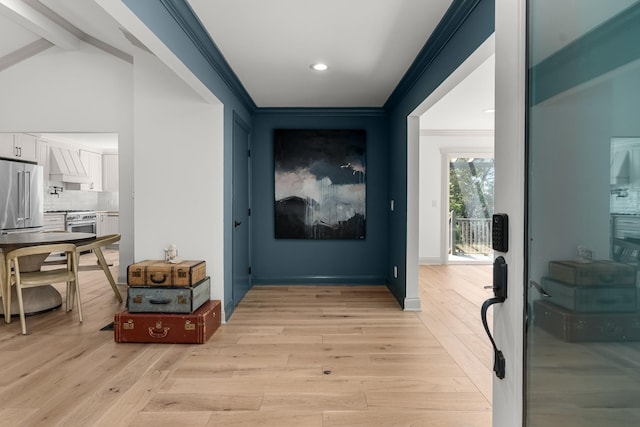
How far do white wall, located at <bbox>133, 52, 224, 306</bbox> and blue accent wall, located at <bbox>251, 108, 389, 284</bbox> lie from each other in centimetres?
143

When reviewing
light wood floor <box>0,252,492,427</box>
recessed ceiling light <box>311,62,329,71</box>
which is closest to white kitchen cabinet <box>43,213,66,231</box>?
light wood floor <box>0,252,492,427</box>

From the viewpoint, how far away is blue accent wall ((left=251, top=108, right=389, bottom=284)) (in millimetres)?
4777

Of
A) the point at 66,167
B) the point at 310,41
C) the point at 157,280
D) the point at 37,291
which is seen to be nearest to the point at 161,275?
the point at 157,280

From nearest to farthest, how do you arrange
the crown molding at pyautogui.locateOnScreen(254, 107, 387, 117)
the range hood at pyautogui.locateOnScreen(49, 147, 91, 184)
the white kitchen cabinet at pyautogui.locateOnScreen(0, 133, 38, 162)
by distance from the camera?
the crown molding at pyautogui.locateOnScreen(254, 107, 387, 117)
the white kitchen cabinet at pyautogui.locateOnScreen(0, 133, 38, 162)
the range hood at pyautogui.locateOnScreen(49, 147, 91, 184)

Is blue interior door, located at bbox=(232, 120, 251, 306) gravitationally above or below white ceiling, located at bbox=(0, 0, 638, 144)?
below

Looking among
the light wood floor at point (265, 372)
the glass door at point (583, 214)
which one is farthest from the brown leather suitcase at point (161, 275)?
the glass door at point (583, 214)

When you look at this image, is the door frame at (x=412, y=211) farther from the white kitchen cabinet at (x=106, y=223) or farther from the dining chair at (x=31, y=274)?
the white kitchen cabinet at (x=106, y=223)

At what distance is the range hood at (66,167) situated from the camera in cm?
679

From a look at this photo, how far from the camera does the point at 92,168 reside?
7.97 meters

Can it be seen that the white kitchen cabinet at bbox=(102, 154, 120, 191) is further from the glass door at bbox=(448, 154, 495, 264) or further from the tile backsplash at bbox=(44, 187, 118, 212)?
the glass door at bbox=(448, 154, 495, 264)

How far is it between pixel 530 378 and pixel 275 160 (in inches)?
165

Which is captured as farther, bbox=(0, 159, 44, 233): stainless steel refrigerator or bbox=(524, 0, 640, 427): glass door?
bbox=(0, 159, 44, 233): stainless steel refrigerator

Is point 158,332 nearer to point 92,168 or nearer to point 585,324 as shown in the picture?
point 585,324

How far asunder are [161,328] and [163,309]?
15cm
